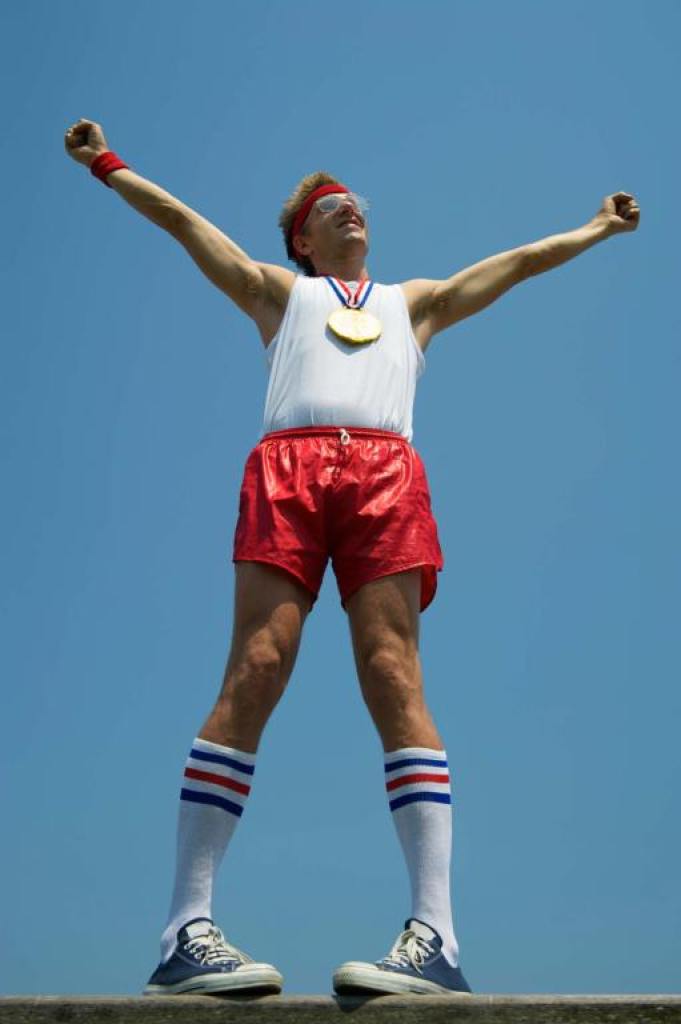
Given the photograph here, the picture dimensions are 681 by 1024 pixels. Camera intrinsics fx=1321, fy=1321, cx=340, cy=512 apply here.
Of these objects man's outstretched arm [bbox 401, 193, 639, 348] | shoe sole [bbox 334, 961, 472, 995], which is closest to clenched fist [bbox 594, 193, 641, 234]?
man's outstretched arm [bbox 401, 193, 639, 348]

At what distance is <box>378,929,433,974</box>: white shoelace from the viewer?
494 centimetres

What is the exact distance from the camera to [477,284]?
6.44 m

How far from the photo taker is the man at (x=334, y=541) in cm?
514

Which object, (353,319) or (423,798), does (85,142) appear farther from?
(423,798)

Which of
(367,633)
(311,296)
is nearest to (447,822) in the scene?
(367,633)

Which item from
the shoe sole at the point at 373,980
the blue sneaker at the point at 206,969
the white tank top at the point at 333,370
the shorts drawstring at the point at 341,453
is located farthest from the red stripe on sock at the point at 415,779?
the white tank top at the point at 333,370

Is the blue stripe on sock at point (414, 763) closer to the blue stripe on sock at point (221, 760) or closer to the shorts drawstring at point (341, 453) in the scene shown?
the blue stripe on sock at point (221, 760)

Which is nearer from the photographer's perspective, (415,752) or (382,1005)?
(382,1005)

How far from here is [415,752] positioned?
532 cm

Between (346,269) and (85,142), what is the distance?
1.39m

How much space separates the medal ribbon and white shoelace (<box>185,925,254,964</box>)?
287cm

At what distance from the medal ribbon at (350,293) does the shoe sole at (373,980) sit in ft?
9.74

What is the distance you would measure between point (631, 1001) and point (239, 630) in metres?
2.09

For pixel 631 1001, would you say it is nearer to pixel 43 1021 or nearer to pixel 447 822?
pixel 447 822
